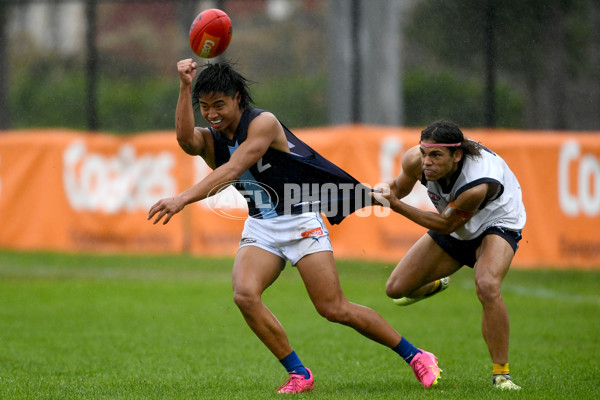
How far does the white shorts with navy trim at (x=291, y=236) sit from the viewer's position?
20.0 ft

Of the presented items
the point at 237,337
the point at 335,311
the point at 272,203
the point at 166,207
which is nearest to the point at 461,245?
the point at 335,311

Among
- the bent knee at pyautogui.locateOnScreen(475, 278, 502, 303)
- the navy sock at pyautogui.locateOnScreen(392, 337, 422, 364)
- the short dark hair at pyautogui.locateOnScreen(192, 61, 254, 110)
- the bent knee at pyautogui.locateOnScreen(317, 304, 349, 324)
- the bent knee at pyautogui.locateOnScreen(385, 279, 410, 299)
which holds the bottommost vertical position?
the navy sock at pyautogui.locateOnScreen(392, 337, 422, 364)

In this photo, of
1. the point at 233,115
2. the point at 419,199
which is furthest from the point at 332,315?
the point at 419,199

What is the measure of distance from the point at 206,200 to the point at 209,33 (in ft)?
25.8

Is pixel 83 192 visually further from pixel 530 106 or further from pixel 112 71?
pixel 530 106

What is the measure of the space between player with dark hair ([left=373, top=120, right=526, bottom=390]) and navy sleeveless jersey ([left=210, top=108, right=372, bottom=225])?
342mm

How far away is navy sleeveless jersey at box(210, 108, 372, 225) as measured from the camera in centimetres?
Answer: 619

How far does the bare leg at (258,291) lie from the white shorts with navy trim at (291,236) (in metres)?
0.06

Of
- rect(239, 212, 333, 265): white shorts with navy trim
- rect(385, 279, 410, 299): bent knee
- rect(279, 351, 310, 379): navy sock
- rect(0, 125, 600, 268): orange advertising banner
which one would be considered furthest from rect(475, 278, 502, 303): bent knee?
rect(0, 125, 600, 268): orange advertising banner

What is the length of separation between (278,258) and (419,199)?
7.18m

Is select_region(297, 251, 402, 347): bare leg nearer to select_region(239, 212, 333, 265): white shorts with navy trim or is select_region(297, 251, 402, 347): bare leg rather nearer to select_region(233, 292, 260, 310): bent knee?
select_region(239, 212, 333, 265): white shorts with navy trim

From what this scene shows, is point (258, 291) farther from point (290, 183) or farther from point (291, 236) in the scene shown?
point (290, 183)

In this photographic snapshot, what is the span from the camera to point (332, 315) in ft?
19.9

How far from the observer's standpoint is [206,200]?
14.0 meters
